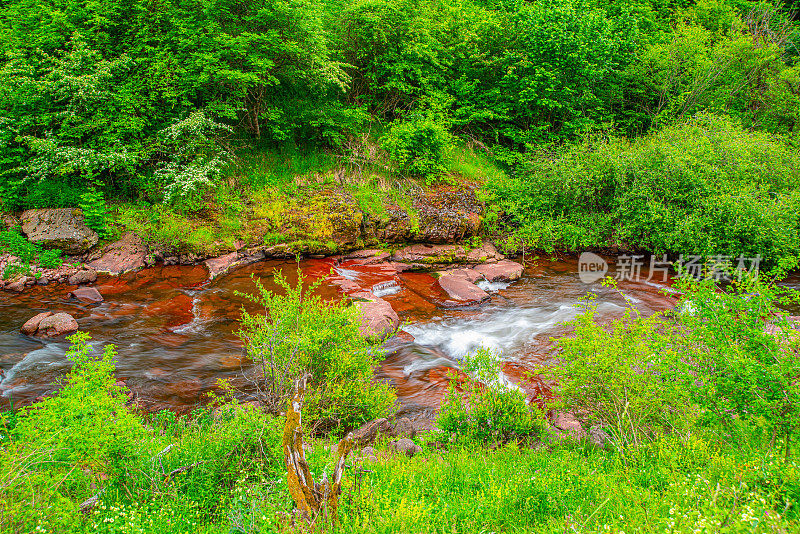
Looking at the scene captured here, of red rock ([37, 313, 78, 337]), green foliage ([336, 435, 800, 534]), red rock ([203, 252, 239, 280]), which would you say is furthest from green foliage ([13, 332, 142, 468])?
red rock ([203, 252, 239, 280])

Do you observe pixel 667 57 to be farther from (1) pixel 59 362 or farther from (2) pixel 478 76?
(1) pixel 59 362

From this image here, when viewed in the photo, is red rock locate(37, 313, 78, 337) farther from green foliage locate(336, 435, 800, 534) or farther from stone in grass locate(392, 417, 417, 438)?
green foliage locate(336, 435, 800, 534)

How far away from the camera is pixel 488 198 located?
15625 millimetres

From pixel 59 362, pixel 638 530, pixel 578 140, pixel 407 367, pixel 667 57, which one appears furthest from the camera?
pixel 667 57

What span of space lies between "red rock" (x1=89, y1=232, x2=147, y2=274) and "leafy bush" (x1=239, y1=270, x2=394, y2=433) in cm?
828

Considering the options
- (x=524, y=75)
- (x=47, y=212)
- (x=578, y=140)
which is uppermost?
(x=524, y=75)

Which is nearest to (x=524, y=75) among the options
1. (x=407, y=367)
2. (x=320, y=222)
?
(x=320, y=222)

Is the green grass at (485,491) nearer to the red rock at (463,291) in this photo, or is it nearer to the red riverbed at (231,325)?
the red riverbed at (231,325)

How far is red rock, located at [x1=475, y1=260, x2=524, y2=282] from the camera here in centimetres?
1300

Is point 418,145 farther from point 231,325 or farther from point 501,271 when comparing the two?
point 231,325

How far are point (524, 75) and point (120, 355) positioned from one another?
17948 millimetres

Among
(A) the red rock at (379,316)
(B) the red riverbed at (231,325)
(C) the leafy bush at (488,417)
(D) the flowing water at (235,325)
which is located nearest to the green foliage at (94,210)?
(D) the flowing water at (235,325)

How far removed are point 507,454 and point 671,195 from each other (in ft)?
40.5

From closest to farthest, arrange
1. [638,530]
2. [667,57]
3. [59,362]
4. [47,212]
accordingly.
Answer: [638,530] < [59,362] < [47,212] < [667,57]
